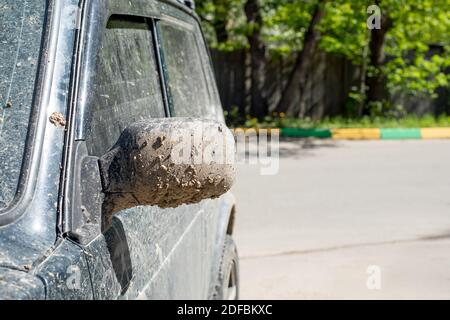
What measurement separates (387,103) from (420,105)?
1.24m

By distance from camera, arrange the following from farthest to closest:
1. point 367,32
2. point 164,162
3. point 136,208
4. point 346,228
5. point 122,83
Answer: point 367,32
point 346,228
point 122,83
point 136,208
point 164,162

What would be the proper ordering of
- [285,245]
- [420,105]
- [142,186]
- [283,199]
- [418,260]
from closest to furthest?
[142,186] < [418,260] < [285,245] < [283,199] < [420,105]

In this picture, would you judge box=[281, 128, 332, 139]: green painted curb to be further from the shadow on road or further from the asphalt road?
the asphalt road

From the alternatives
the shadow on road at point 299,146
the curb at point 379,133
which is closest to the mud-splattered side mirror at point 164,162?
the shadow on road at point 299,146

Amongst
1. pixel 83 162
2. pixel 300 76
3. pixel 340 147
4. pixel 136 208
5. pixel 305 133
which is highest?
pixel 300 76

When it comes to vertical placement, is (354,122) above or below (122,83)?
below

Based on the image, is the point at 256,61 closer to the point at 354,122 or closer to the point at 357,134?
the point at 354,122

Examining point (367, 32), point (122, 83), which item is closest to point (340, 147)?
point (367, 32)

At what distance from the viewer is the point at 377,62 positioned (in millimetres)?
16625

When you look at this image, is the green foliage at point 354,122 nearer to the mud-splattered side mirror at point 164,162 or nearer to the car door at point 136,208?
the car door at point 136,208

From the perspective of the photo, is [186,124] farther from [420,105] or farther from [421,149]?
[420,105]

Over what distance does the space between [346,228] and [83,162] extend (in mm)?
5765

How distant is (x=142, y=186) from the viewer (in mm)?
1890

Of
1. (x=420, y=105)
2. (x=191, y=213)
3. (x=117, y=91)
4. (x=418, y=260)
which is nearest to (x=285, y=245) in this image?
(x=418, y=260)
